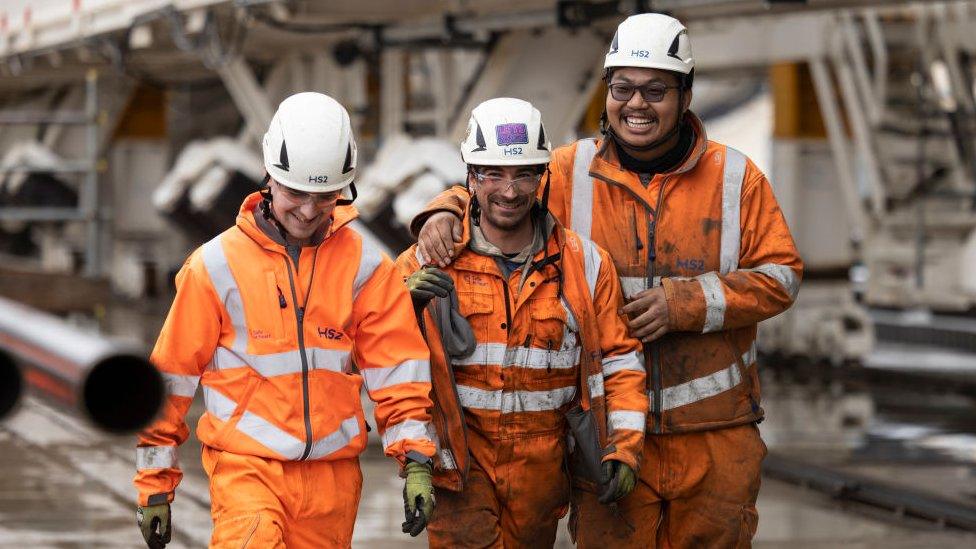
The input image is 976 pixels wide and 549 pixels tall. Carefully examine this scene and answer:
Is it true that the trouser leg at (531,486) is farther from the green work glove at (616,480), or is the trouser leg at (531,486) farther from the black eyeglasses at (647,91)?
the black eyeglasses at (647,91)

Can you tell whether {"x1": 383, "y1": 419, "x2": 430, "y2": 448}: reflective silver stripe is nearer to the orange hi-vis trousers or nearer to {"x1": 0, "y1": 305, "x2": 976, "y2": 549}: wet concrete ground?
the orange hi-vis trousers

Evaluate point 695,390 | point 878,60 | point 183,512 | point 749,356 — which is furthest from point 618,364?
point 878,60

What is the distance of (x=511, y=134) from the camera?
4.61 metres

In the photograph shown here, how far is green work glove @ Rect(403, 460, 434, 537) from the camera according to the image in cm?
430

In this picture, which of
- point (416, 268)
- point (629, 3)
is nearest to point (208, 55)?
point (629, 3)

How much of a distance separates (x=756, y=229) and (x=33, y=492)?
462cm

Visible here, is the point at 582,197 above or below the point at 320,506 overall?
above

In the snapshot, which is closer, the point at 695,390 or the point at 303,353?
the point at 303,353

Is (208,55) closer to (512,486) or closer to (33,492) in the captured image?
(33,492)

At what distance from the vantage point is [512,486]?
4.57 metres

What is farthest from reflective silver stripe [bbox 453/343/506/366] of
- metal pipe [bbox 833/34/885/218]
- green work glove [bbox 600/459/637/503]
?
metal pipe [bbox 833/34/885/218]

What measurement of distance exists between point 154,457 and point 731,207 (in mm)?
1701

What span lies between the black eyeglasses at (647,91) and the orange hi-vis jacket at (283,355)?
2.82 ft

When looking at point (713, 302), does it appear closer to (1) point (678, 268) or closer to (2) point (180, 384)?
(1) point (678, 268)
